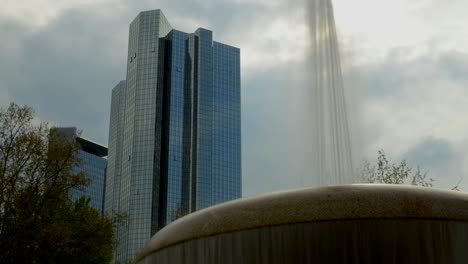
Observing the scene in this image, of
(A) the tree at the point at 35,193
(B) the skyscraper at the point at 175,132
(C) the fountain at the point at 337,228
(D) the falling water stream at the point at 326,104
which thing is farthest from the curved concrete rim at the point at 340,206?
(B) the skyscraper at the point at 175,132

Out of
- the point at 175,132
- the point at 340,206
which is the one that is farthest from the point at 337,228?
the point at 175,132

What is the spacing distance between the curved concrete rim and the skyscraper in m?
104

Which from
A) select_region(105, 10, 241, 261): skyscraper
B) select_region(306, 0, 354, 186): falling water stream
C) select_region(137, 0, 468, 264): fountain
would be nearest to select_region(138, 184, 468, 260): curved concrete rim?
select_region(137, 0, 468, 264): fountain

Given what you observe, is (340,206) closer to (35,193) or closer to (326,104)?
(326,104)

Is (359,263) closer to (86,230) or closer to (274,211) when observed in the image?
(274,211)

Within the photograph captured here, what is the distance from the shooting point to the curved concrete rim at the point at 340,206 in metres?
6.54

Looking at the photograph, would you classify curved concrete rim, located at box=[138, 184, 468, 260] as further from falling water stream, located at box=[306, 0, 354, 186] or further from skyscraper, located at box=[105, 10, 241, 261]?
skyscraper, located at box=[105, 10, 241, 261]

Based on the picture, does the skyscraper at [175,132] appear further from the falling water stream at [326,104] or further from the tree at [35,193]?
the falling water stream at [326,104]

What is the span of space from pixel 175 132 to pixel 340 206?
366ft

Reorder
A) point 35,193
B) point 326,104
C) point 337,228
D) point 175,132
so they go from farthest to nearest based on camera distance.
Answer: point 175,132
point 35,193
point 326,104
point 337,228

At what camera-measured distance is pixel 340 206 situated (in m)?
6.56

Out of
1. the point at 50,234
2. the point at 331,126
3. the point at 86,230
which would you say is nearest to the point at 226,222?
the point at 331,126

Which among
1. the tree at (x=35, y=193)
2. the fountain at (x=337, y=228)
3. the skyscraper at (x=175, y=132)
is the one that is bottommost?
the fountain at (x=337, y=228)

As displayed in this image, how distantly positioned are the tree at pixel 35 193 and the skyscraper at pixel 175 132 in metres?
87.1
